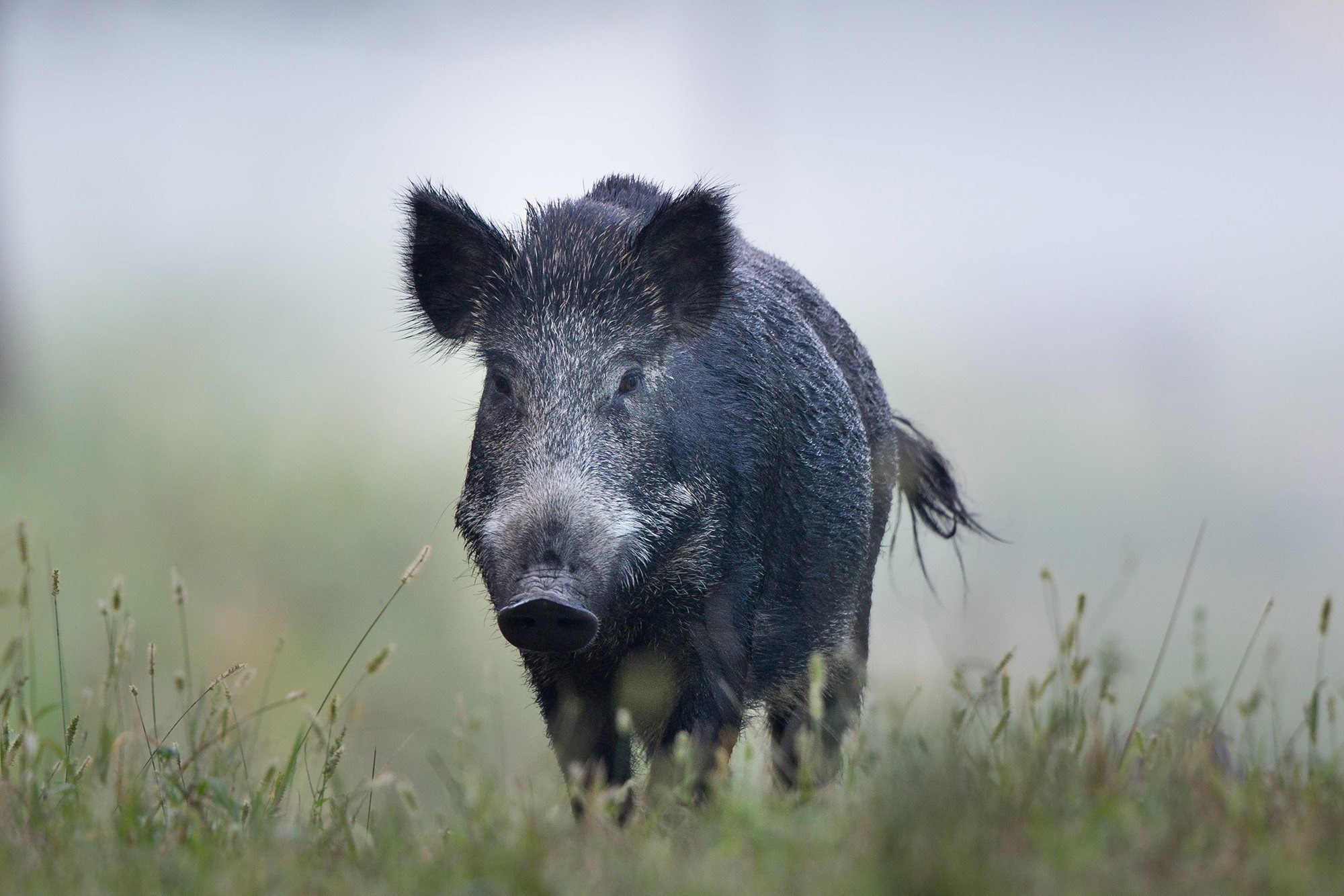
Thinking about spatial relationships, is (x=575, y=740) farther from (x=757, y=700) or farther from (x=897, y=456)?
(x=897, y=456)

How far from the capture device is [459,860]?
244cm

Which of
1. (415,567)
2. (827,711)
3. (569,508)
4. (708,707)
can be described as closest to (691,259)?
(569,508)

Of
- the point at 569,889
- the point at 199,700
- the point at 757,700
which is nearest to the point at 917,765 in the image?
the point at 569,889

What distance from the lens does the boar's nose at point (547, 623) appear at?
11.9ft

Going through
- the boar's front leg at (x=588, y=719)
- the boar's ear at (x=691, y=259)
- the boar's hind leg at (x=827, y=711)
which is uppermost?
the boar's ear at (x=691, y=259)

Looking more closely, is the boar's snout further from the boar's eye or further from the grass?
the boar's eye

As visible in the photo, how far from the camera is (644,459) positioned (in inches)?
169

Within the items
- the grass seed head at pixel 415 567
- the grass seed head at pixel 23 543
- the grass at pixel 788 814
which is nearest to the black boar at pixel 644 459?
the grass seed head at pixel 415 567

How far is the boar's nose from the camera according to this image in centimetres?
362

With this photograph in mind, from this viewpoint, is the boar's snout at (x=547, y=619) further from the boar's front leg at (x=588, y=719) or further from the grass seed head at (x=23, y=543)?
the grass seed head at (x=23, y=543)

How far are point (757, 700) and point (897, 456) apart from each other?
1.99 metres

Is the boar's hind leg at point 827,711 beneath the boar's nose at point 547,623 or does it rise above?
beneath

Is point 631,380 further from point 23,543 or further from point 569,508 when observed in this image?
point 23,543

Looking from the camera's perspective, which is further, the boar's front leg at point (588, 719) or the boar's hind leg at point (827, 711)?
the boar's hind leg at point (827, 711)
